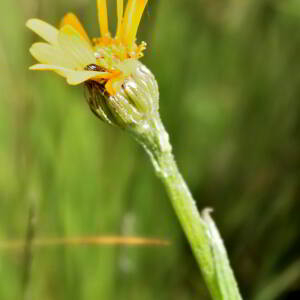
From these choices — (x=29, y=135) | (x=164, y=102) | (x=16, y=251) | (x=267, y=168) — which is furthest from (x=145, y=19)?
(x=16, y=251)

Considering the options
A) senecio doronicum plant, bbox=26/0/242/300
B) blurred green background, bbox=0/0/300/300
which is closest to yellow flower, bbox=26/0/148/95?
senecio doronicum plant, bbox=26/0/242/300

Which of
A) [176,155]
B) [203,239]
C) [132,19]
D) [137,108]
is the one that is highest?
[132,19]

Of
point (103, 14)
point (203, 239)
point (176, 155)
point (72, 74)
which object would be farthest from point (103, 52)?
point (176, 155)

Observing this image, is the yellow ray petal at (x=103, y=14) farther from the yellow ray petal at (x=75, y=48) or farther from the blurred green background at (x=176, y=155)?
the blurred green background at (x=176, y=155)

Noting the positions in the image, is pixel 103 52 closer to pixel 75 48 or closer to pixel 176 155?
pixel 75 48

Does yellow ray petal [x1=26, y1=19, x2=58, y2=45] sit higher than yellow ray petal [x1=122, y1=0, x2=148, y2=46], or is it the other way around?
yellow ray petal [x1=122, y1=0, x2=148, y2=46]

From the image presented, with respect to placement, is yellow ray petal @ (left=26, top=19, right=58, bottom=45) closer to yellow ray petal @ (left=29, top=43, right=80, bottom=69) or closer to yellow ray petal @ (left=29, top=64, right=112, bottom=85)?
yellow ray petal @ (left=29, top=43, right=80, bottom=69)

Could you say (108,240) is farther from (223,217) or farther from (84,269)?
(223,217)
